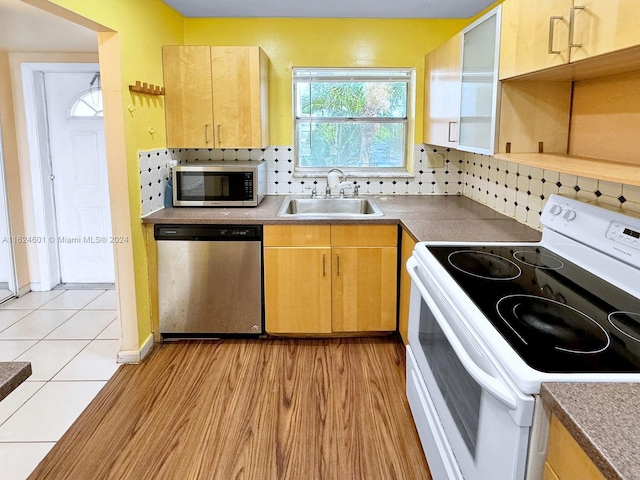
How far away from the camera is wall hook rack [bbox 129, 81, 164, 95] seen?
2.76m

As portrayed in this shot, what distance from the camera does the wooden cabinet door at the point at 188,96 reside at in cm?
322

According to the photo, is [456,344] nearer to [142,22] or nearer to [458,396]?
[458,396]

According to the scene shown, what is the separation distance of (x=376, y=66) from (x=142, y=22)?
64.0 inches

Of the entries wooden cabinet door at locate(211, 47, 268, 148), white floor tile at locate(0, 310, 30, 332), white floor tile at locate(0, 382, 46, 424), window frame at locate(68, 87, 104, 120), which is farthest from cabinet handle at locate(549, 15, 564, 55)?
white floor tile at locate(0, 310, 30, 332)

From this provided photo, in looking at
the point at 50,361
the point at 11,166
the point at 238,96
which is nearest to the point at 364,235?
the point at 238,96

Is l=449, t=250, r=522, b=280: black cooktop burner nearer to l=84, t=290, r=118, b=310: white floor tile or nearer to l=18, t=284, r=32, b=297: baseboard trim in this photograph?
l=84, t=290, r=118, b=310: white floor tile

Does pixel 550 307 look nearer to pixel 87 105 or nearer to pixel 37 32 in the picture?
pixel 37 32

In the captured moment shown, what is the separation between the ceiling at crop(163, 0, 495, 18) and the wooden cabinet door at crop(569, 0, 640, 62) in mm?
1769

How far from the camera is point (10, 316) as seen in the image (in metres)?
3.68

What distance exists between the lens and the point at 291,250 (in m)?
3.04

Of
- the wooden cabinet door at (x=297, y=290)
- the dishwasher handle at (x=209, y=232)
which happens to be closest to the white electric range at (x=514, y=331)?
the wooden cabinet door at (x=297, y=290)

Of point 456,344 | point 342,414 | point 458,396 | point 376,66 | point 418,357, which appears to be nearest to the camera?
point 456,344

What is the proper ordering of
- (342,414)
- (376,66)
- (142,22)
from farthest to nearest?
(376,66)
(142,22)
(342,414)

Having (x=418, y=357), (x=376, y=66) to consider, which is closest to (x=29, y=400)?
(x=418, y=357)
